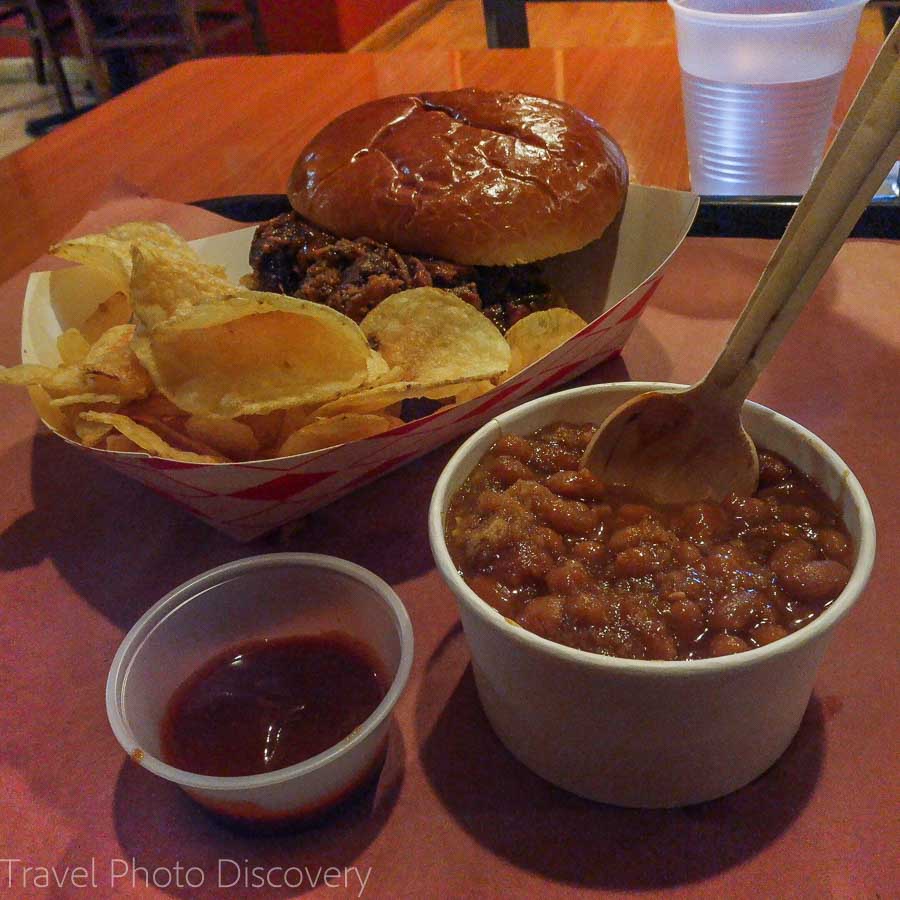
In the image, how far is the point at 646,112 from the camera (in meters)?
2.49

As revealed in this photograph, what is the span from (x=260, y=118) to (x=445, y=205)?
64.1 inches

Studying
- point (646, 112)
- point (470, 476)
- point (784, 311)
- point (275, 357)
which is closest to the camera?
point (784, 311)

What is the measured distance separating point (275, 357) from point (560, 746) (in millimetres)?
625

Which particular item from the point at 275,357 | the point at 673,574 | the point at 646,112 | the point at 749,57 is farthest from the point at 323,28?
the point at 673,574

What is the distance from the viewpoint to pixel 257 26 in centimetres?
633

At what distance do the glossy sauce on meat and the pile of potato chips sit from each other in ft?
0.84

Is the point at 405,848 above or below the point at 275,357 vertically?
below

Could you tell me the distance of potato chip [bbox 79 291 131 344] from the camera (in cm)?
147

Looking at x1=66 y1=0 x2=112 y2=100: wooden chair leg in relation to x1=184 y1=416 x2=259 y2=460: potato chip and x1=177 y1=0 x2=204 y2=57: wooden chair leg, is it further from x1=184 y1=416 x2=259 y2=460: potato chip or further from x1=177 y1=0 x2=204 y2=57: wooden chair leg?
x1=184 y1=416 x2=259 y2=460: potato chip

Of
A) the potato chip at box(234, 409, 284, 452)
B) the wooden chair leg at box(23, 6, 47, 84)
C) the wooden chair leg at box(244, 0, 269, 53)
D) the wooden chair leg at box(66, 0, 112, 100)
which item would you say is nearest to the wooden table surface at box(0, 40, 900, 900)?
the potato chip at box(234, 409, 284, 452)

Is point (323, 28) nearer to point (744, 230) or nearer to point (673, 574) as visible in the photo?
point (744, 230)

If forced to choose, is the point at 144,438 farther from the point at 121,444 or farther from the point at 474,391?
the point at 474,391

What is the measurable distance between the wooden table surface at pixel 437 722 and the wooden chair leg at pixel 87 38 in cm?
484

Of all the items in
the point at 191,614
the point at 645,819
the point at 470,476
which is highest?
the point at 470,476
